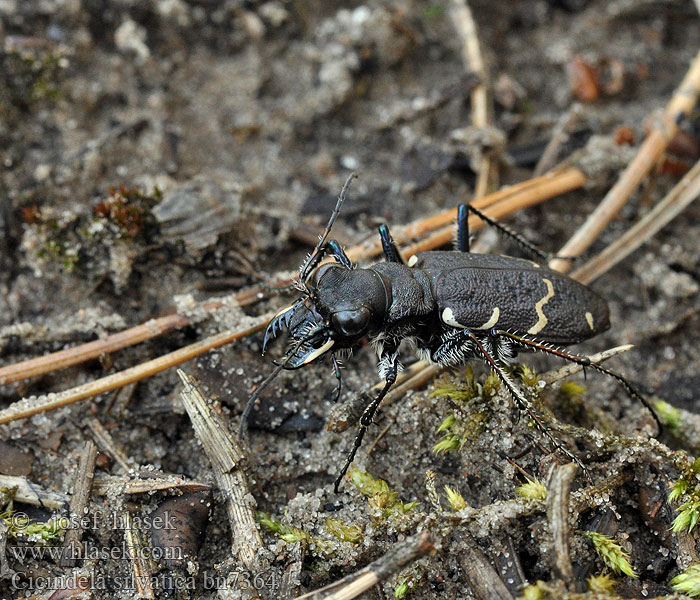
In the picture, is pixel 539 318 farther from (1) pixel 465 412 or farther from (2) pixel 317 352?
(2) pixel 317 352

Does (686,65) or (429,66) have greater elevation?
(429,66)

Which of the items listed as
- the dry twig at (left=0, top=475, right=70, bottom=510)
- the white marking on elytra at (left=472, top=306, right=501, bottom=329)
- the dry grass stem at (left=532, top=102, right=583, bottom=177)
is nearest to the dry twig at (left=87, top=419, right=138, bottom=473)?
the dry twig at (left=0, top=475, right=70, bottom=510)

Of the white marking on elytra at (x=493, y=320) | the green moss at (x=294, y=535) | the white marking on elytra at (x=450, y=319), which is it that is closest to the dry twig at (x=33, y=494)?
the green moss at (x=294, y=535)

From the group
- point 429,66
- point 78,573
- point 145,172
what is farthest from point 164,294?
point 429,66

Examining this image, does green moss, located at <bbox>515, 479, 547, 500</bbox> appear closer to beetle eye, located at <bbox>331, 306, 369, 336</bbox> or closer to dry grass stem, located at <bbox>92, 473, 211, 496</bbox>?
beetle eye, located at <bbox>331, 306, 369, 336</bbox>

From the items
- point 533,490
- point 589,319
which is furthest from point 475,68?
point 533,490

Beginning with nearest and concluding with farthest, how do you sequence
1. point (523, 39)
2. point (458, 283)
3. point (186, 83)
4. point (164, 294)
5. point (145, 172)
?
point (458, 283) → point (164, 294) → point (145, 172) → point (186, 83) → point (523, 39)

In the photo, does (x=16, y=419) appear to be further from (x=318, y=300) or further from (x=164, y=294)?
(x=318, y=300)
